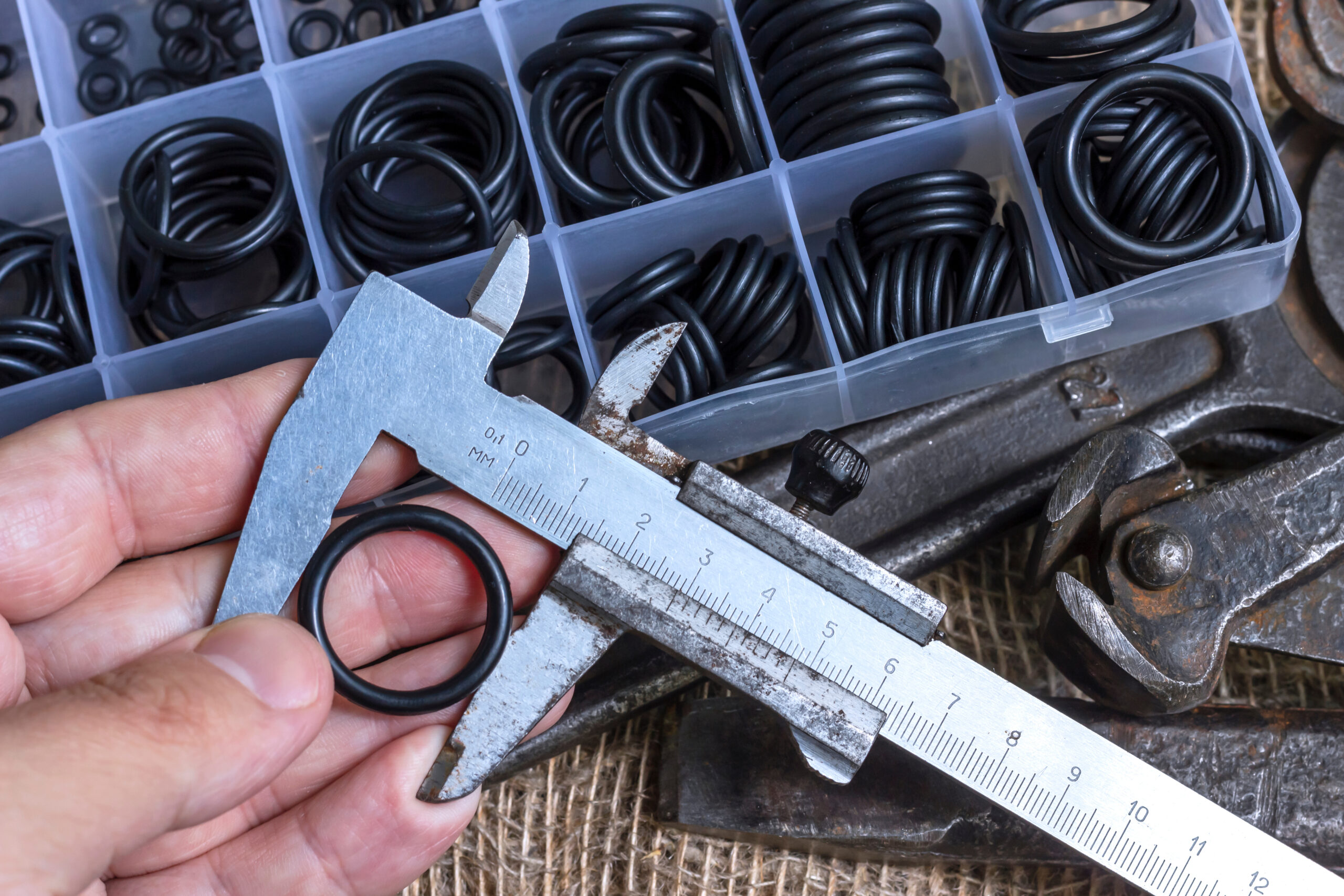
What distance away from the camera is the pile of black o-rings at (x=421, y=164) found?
4.33 feet

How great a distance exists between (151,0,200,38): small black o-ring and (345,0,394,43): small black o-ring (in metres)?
0.28

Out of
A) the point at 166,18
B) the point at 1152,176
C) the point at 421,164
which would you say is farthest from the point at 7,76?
the point at 1152,176

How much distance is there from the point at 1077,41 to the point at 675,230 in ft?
1.85

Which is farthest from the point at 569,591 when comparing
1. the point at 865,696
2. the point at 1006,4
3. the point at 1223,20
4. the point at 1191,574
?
the point at 1223,20

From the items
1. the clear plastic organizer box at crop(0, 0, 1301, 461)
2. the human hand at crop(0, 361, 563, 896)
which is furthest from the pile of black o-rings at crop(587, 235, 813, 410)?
the human hand at crop(0, 361, 563, 896)

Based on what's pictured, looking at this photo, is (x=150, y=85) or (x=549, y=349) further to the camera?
(x=150, y=85)

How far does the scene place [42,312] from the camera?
146cm

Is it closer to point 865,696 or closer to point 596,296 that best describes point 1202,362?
point 865,696

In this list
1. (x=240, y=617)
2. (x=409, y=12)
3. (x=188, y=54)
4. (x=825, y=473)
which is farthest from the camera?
(x=188, y=54)

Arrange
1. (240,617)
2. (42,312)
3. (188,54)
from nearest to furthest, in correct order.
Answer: (240,617) < (42,312) < (188,54)

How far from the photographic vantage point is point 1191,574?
120 centimetres

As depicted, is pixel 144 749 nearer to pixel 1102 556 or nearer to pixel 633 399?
pixel 633 399

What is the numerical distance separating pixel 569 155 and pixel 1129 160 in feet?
2.43

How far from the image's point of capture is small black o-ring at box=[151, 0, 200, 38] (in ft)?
5.49
